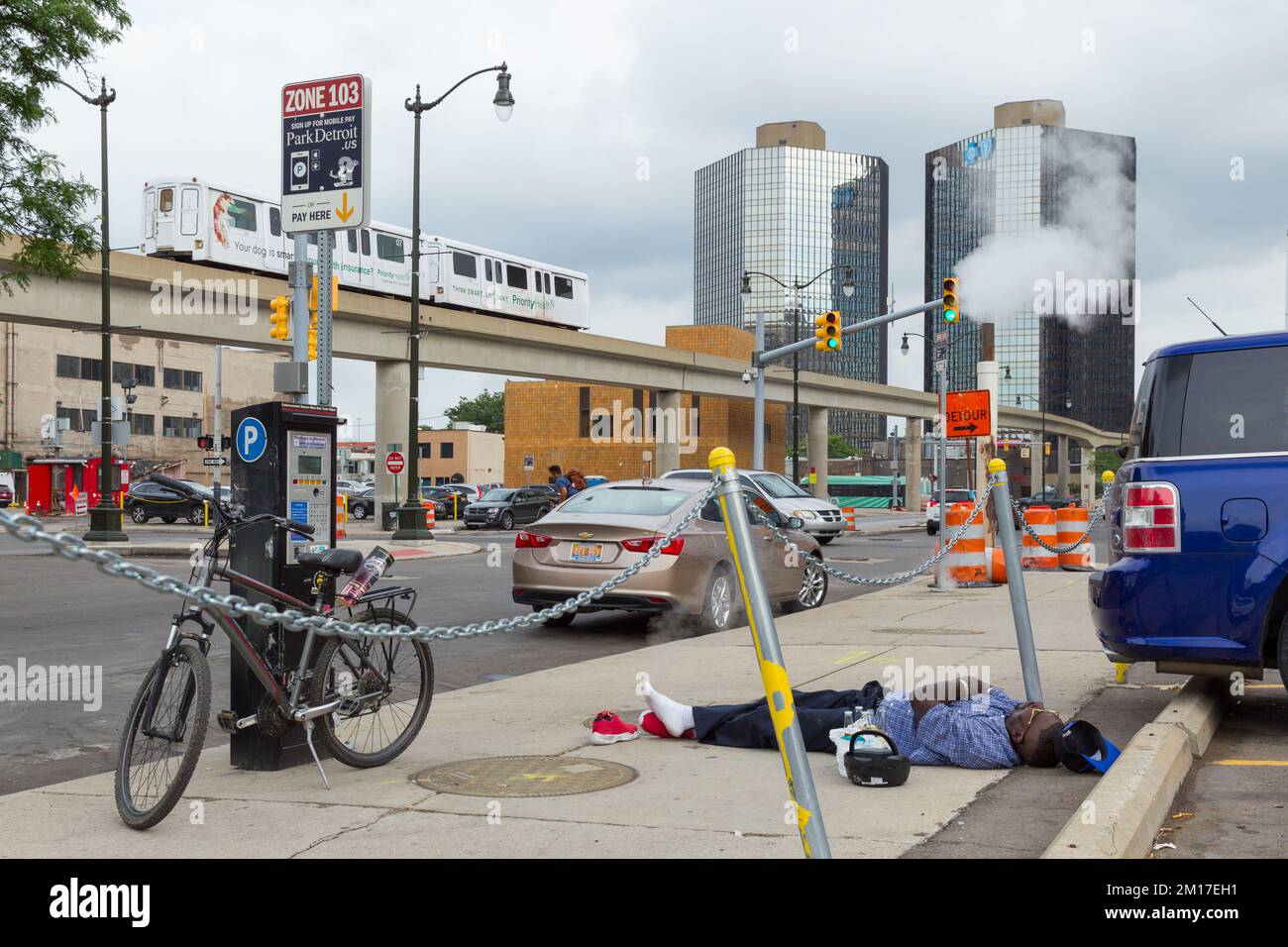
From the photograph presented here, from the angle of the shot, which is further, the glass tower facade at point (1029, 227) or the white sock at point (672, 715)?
the glass tower facade at point (1029, 227)

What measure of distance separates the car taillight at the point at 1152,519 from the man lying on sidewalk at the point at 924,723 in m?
1.00

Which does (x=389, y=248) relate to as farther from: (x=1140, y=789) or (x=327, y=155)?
(x=1140, y=789)

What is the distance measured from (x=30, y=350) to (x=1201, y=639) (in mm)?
78114

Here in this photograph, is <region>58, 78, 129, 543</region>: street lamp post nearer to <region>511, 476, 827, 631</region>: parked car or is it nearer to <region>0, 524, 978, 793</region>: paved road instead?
<region>0, 524, 978, 793</region>: paved road

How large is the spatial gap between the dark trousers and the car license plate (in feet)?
16.9

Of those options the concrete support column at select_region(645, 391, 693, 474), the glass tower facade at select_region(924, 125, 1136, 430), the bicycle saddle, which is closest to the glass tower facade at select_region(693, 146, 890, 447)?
the glass tower facade at select_region(924, 125, 1136, 430)

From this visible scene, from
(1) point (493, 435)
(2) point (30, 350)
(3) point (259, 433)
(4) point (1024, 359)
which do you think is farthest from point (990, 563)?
(1) point (493, 435)

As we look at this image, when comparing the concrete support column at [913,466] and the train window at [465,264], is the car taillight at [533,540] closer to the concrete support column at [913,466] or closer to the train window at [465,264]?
the train window at [465,264]

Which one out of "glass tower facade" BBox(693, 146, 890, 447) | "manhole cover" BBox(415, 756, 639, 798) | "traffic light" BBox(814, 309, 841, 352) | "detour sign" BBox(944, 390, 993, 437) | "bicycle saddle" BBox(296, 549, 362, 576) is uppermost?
"glass tower facade" BBox(693, 146, 890, 447)

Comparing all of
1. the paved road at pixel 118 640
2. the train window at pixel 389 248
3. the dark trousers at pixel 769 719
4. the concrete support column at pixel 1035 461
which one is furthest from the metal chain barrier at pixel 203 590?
the concrete support column at pixel 1035 461

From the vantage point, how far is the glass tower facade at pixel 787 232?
8225 cm

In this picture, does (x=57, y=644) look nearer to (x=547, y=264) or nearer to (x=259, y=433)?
(x=259, y=433)

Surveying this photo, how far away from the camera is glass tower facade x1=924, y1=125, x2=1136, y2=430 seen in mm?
43031
